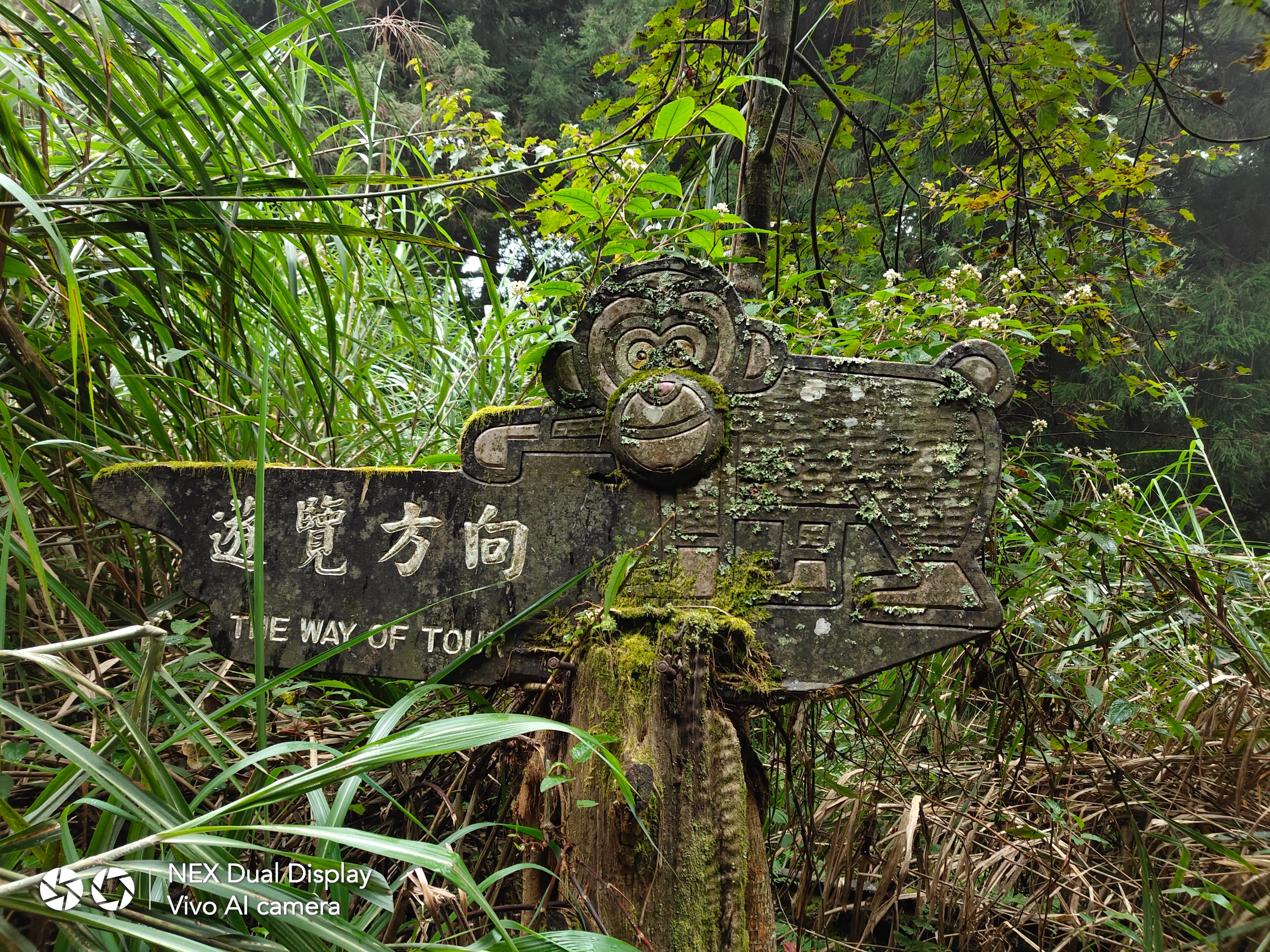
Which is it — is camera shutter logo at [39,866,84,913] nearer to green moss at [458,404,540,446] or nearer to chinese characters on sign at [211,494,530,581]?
chinese characters on sign at [211,494,530,581]

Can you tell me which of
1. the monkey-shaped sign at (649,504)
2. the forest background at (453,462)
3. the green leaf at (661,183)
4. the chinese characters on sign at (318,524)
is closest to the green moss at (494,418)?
the monkey-shaped sign at (649,504)

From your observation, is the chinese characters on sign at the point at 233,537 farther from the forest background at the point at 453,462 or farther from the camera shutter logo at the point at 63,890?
the camera shutter logo at the point at 63,890

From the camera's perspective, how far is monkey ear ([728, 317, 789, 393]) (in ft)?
4.26

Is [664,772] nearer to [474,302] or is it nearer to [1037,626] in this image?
[1037,626]

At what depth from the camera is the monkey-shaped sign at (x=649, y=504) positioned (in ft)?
4.04

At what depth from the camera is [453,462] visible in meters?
1.89

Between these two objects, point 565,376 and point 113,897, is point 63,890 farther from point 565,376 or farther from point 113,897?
point 565,376

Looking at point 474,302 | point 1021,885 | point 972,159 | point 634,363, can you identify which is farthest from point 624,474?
point 972,159

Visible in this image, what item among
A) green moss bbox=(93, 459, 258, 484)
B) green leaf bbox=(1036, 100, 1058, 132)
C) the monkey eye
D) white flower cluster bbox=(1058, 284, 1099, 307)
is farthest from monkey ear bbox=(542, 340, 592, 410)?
green leaf bbox=(1036, 100, 1058, 132)

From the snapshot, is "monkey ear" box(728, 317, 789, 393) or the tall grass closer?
the tall grass

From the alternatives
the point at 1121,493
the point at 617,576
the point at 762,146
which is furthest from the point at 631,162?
the point at 1121,493

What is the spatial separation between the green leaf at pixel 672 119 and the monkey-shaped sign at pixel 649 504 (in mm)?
320

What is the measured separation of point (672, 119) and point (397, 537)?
96 centimetres

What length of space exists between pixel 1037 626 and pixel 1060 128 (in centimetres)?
158
